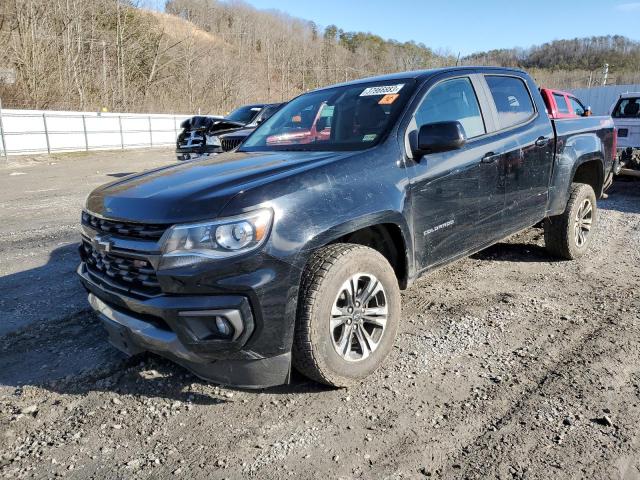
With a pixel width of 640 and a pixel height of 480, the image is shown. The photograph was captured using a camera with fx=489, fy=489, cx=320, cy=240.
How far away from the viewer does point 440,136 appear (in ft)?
10.2

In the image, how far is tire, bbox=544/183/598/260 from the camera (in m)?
4.96

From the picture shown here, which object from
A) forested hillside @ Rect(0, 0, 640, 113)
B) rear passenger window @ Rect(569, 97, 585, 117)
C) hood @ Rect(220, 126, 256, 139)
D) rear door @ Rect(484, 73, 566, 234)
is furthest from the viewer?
forested hillside @ Rect(0, 0, 640, 113)

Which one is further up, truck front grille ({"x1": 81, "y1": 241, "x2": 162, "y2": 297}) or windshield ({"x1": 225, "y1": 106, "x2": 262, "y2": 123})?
windshield ({"x1": 225, "y1": 106, "x2": 262, "y2": 123})

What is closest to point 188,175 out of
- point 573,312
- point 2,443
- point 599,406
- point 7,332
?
point 2,443

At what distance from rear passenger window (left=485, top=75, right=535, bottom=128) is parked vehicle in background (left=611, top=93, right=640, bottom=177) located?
594 centimetres

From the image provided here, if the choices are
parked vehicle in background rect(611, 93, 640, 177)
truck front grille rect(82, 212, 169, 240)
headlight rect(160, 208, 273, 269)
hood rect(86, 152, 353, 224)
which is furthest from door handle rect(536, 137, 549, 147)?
parked vehicle in background rect(611, 93, 640, 177)

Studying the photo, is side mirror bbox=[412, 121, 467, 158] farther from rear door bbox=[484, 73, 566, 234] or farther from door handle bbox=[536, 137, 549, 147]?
door handle bbox=[536, 137, 549, 147]

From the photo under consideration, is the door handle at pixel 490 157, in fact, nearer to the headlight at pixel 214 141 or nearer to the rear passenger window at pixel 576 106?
the headlight at pixel 214 141

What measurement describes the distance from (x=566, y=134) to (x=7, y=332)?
522cm

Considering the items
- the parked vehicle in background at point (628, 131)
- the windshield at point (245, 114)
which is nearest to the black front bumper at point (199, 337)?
the parked vehicle in background at point (628, 131)

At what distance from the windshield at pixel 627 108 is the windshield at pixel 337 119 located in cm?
938

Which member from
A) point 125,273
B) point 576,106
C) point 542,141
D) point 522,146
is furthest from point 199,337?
point 576,106

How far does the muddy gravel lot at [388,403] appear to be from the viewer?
A: 232 cm

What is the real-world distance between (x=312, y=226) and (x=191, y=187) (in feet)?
2.33
